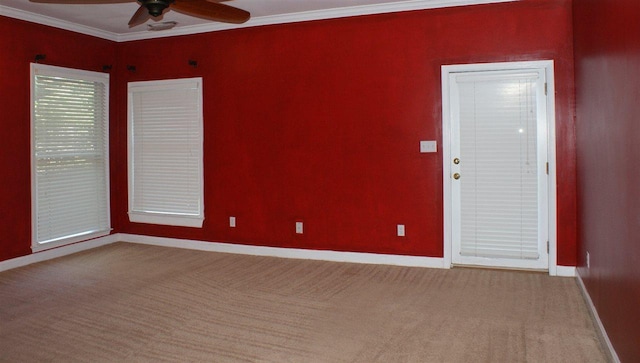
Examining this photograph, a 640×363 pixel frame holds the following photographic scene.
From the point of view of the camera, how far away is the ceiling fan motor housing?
270cm

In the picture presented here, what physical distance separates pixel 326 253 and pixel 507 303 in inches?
79.3

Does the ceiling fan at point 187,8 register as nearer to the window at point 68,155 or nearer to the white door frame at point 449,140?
the white door frame at point 449,140

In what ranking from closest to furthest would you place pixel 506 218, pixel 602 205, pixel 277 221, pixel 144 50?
pixel 602 205 < pixel 506 218 < pixel 277 221 < pixel 144 50

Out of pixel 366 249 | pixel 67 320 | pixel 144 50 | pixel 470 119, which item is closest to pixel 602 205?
pixel 470 119

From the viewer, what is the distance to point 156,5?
2717 mm

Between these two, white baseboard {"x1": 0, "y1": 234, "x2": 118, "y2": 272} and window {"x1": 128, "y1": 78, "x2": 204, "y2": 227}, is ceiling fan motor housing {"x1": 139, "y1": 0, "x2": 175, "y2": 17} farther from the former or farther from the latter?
white baseboard {"x1": 0, "y1": 234, "x2": 118, "y2": 272}

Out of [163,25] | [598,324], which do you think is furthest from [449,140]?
[163,25]

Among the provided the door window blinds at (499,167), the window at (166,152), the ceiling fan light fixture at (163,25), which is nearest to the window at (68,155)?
the window at (166,152)

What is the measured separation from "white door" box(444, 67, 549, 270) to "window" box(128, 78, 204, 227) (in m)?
2.87

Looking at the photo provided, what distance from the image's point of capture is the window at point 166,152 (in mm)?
5793

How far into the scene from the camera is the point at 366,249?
16.7ft

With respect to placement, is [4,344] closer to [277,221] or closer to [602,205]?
[277,221]

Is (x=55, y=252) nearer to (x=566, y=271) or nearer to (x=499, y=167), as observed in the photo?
(x=499, y=167)

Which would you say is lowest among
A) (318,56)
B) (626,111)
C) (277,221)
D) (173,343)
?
(173,343)
